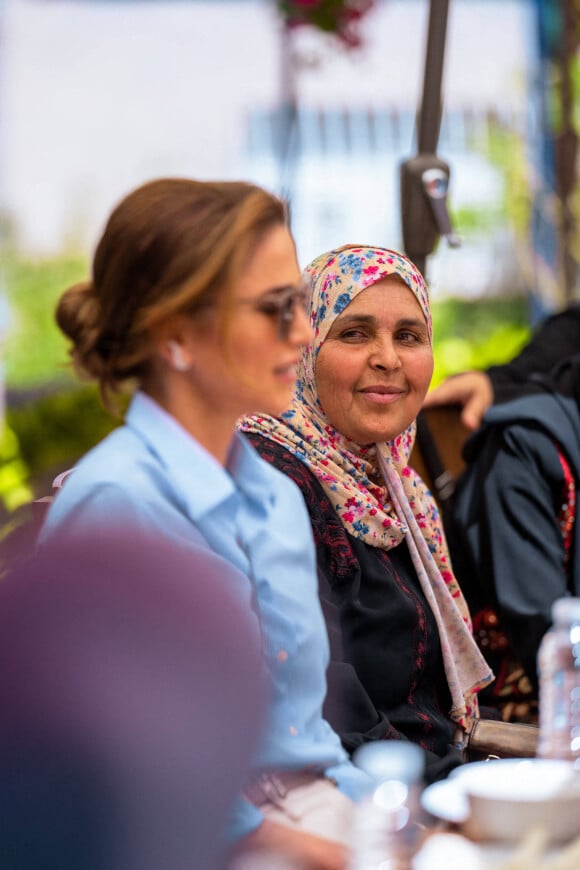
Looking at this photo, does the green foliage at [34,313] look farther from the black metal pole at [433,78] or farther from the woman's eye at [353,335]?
the woman's eye at [353,335]

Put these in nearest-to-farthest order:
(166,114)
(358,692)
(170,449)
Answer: (170,449) < (358,692) < (166,114)

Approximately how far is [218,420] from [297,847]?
0.45 m

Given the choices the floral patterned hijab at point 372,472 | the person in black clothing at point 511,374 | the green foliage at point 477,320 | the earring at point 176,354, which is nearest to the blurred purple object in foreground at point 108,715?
the earring at point 176,354

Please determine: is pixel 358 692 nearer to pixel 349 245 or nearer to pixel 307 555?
pixel 307 555

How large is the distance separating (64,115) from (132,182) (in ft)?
2.26

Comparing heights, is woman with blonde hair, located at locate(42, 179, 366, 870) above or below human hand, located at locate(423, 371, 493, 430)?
above

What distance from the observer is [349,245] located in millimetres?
1938

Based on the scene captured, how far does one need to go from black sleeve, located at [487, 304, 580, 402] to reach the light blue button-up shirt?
164 cm

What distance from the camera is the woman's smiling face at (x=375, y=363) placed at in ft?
5.98

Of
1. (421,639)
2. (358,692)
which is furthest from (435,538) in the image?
(358,692)

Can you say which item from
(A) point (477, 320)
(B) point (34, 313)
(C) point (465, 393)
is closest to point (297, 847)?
(C) point (465, 393)

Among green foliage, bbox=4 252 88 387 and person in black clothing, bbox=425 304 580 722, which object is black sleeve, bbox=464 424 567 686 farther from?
green foliage, bbox=4 252 88 387

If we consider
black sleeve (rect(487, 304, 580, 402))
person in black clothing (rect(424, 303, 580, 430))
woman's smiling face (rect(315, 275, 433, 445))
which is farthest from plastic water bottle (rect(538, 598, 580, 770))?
black sleeve (rect(487, 304, 580, 402))

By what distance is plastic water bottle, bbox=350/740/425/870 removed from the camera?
1.11 metres
